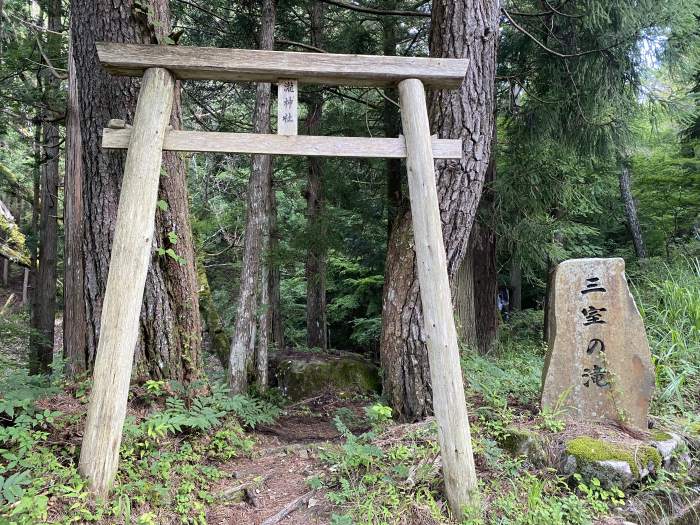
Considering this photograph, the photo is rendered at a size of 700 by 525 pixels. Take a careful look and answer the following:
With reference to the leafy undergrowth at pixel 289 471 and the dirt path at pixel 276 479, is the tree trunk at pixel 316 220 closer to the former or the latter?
Result: the dirt path at pixel 276 479

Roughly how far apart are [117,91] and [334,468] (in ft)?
11.6

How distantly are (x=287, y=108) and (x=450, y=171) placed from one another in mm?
1786

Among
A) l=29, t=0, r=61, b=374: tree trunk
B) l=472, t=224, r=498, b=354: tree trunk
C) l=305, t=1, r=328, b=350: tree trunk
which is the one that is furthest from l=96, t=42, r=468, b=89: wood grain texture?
l=29, t=0, r=61, b=374: tree trunk

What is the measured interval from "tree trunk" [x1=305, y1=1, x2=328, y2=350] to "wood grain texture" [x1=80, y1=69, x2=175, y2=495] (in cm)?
449

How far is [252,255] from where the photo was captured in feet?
21.1

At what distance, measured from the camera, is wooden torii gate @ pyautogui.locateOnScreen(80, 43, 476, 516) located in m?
2.82

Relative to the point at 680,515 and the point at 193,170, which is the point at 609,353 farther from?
the point at 193,170

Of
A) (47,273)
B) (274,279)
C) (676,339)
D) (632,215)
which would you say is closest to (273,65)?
(676,339)

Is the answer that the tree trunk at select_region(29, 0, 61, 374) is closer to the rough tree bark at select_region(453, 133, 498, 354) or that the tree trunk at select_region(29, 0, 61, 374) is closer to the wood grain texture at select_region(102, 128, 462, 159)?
the wood grain texture at select_region(102, 128, 462, 159)

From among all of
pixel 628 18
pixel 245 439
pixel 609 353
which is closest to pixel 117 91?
pixel 245 439

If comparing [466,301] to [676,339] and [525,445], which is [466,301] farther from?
[525,445]

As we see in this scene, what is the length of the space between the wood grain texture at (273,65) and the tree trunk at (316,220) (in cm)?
421

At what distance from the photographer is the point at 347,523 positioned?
2.80 metres

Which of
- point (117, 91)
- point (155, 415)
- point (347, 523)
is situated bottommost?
point (347, 523)
